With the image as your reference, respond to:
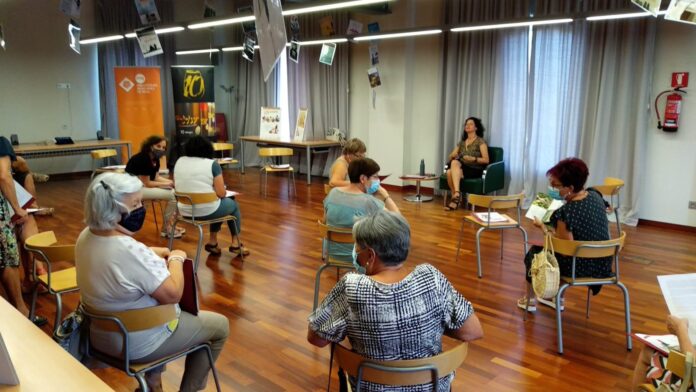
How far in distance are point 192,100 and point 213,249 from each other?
6153 millimetres

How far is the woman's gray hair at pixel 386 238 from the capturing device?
1.80 metres

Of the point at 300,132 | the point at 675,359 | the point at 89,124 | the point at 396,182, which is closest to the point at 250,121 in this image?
the point at 300,132

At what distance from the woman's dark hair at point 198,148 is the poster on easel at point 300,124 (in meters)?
5.12

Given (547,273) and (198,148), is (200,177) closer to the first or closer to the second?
(198,148)

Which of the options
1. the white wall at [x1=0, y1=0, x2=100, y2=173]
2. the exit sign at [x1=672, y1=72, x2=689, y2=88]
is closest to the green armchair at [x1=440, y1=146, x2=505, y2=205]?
the exit sign at [x1=672, y1=72, x2=689, y2=88]

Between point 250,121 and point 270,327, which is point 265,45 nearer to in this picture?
point 270,327

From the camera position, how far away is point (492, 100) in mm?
7551

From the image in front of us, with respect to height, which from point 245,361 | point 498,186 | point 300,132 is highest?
point 300,132

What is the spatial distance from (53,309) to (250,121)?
27.9 feet

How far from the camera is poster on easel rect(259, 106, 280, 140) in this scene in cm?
1025

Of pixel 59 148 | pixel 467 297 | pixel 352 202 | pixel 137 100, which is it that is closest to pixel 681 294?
pixel 352 202

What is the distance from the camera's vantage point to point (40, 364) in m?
1.65

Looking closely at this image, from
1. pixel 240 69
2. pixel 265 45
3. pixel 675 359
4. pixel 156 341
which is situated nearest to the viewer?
pixel 675 359

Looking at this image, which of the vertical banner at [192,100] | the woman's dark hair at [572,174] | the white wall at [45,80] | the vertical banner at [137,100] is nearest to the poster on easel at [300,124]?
the vertical banner at [192,100]
